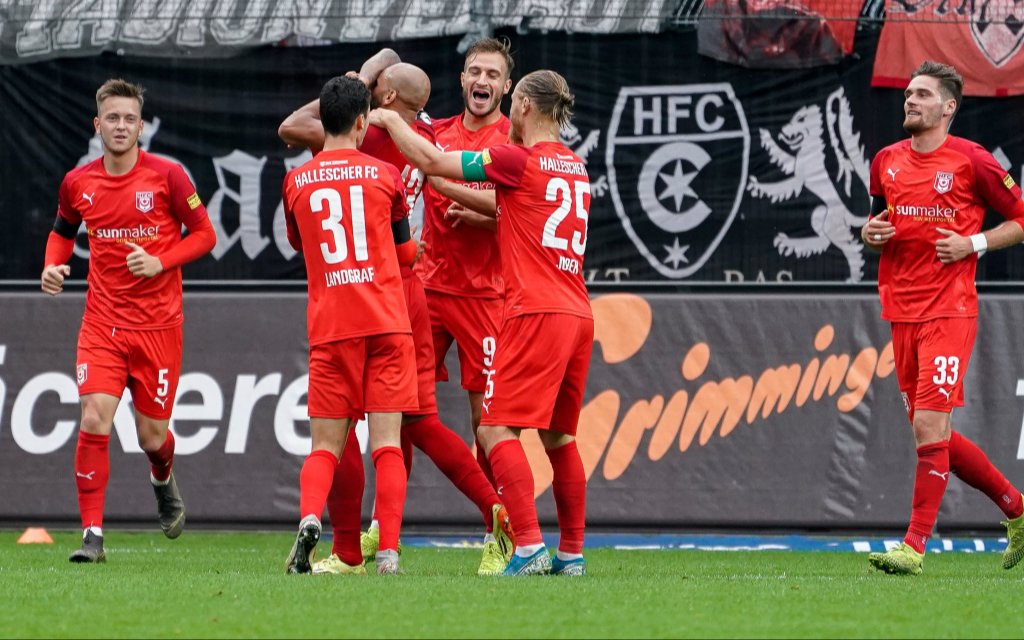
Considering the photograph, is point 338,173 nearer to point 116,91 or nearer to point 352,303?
point 352,303

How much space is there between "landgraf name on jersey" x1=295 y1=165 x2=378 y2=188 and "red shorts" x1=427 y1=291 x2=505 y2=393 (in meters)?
1.56

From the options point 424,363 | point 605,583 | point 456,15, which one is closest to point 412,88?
point 424,363

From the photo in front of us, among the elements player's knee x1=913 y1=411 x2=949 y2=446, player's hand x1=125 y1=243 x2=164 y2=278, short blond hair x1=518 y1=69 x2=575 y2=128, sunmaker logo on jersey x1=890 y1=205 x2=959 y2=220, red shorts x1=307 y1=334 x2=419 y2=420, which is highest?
short blond hair x1=518 y1=69 x2=575 y2=128

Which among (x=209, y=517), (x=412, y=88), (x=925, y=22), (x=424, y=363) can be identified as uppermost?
(x=925, y=22)

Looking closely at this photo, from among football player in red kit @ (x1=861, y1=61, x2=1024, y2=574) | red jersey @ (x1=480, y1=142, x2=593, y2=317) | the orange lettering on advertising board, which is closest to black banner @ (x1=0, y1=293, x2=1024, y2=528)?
the orange lettering on advertising board

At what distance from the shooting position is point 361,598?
564 cm

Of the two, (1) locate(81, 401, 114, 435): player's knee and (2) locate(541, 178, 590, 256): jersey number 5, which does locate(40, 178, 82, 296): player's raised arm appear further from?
(2) locate(541, 178, 590, 256): jersey number 5

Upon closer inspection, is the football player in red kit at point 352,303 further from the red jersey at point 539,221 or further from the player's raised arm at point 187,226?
the player's raised arm at point 187,226

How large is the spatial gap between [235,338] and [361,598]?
16.1ft

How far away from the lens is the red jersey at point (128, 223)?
26.8ft

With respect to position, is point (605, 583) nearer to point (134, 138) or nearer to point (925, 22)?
point (134, 138)

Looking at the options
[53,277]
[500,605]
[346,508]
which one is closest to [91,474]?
[53,277]

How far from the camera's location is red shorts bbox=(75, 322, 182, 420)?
26.5 ft

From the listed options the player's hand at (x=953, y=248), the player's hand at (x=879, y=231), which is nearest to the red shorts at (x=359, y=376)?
the player's hand at (x=879, y=231)
